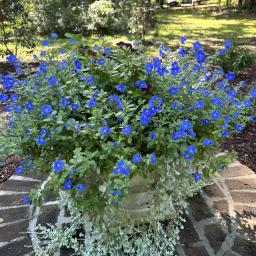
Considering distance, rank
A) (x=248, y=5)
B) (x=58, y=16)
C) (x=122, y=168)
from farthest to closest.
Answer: (x=248, y=5)
(x=58, y=16)
(x=122, y=168)

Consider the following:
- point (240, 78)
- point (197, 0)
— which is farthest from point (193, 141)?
point (197, 0)

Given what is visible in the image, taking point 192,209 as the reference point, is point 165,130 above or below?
above

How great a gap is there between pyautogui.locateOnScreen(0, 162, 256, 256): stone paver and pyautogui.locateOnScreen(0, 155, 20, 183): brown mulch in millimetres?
184

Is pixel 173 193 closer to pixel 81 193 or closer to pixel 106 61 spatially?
pixel 81 193

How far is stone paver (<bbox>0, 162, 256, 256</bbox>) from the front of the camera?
2379mm

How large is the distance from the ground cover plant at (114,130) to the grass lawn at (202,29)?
200 inches

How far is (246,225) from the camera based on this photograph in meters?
2.57

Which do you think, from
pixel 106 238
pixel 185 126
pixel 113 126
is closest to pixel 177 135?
pixel 185 126

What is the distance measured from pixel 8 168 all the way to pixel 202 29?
9345 millimetres

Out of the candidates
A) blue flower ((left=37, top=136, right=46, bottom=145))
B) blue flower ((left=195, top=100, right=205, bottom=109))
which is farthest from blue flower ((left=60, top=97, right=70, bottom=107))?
blue flower ((left=195, top=100, right=205, bottom=109))

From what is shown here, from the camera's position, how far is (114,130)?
206cm

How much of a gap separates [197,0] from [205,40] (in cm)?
1128

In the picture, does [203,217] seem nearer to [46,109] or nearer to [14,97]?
[46,109]

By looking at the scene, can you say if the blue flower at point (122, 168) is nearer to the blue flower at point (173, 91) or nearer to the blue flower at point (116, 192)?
the blue flower at point (116, 192)
